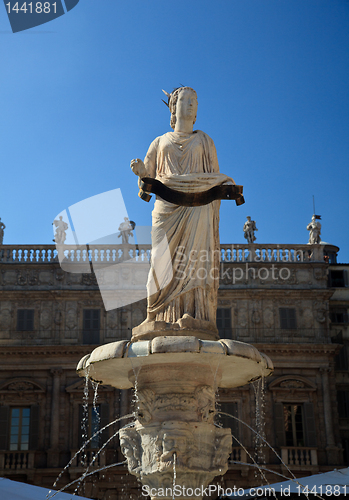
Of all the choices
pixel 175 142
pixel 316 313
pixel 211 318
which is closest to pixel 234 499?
pixel 211 318

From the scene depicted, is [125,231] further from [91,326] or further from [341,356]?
[341,356]

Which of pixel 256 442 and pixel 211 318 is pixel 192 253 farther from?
pixel 256 442

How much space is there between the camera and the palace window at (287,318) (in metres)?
28.3

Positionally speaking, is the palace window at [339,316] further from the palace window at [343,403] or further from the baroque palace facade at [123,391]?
the palace window at [343,403]

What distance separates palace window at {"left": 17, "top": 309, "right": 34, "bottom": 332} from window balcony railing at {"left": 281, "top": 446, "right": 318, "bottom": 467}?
11.9 m

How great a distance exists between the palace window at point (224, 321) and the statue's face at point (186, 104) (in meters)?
19.9

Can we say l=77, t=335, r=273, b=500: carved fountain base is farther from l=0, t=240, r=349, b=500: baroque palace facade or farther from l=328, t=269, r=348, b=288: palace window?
l=328, t=269, r=348, b=288: palace window

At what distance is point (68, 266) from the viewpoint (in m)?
28.6

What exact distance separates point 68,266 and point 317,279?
1125 cm

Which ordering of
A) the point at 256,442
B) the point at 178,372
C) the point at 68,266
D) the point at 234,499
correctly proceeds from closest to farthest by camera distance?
the point at 178,372 → the point at 234,499 → the point at 256,442 → the point at 68,266

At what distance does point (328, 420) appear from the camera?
26984 mm

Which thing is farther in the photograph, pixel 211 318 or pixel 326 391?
pixel 326 391

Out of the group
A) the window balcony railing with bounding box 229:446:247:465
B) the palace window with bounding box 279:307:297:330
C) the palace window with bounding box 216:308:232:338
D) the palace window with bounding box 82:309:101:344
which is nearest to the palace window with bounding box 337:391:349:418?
the palace window with bounding box 279:307:297:330

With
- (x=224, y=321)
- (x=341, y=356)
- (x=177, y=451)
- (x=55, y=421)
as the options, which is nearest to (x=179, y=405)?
(x=177, y=451)
